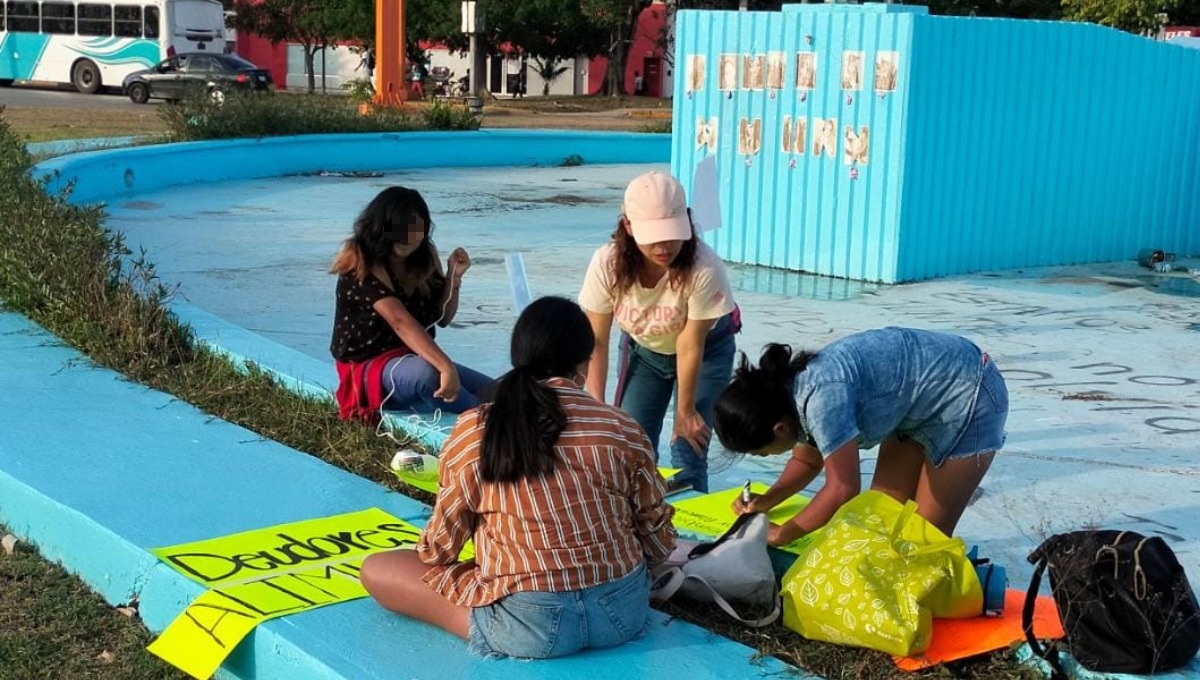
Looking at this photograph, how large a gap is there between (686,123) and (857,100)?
Result: 1.89 metres

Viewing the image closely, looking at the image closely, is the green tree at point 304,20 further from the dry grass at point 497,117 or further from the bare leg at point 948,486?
the bare leg at point 948,486

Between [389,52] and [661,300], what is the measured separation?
71.8 feet

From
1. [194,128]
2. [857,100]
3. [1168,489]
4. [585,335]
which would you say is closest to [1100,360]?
[1168,489]

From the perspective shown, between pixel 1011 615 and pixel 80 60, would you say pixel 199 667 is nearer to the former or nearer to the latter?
pixel 1011 615

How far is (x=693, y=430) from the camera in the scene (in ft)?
15.8

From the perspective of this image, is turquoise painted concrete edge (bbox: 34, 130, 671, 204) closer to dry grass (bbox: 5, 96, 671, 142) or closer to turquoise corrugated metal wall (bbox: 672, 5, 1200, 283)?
dry grass (bbox: 5, 96, 671, 142)

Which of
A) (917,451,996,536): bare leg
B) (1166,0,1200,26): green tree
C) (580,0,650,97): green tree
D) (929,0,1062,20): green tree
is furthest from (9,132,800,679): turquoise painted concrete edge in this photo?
(1166,0,1200,26): green tree

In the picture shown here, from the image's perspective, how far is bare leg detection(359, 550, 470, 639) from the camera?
3596mm

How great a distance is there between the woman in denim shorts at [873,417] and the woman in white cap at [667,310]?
0.68 metres

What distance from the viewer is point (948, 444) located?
13.4ft

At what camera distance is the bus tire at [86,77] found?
35.5 meters

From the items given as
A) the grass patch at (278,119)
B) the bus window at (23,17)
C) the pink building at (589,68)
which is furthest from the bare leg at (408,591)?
the pink building at (589,68)

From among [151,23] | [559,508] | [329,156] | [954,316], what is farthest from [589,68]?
[559,508]

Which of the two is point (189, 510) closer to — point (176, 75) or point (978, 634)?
point (978, 634)
